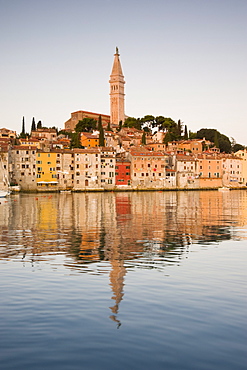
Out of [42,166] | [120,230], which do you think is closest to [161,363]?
[120,230]

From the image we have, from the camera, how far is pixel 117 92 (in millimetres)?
155375

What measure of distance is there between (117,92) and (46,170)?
80522mm

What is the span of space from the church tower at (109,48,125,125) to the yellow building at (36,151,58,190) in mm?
72578

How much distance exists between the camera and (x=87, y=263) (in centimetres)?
1405

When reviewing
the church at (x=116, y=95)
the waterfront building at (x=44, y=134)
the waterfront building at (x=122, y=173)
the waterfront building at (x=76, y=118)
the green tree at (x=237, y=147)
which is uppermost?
the church at (x=116, y=95)

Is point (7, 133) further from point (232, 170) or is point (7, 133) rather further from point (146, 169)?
point (232, 170)

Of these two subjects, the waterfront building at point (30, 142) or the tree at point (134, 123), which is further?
the tree at point (134, 123)

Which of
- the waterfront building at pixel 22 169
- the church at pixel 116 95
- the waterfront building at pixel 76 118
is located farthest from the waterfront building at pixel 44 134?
the church at pixel 116 95

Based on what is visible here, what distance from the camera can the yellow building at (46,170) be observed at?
81.8 meters

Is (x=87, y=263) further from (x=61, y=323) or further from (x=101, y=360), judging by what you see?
(x=101, y=360)

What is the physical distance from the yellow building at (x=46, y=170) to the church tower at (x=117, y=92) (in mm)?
72578

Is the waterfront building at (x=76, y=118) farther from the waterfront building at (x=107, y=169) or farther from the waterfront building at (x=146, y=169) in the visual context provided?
the waterfront building at (x=107, y=169)

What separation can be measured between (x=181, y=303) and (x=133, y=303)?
3.62 feet

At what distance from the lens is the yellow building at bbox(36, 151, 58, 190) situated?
81750 millimetres
